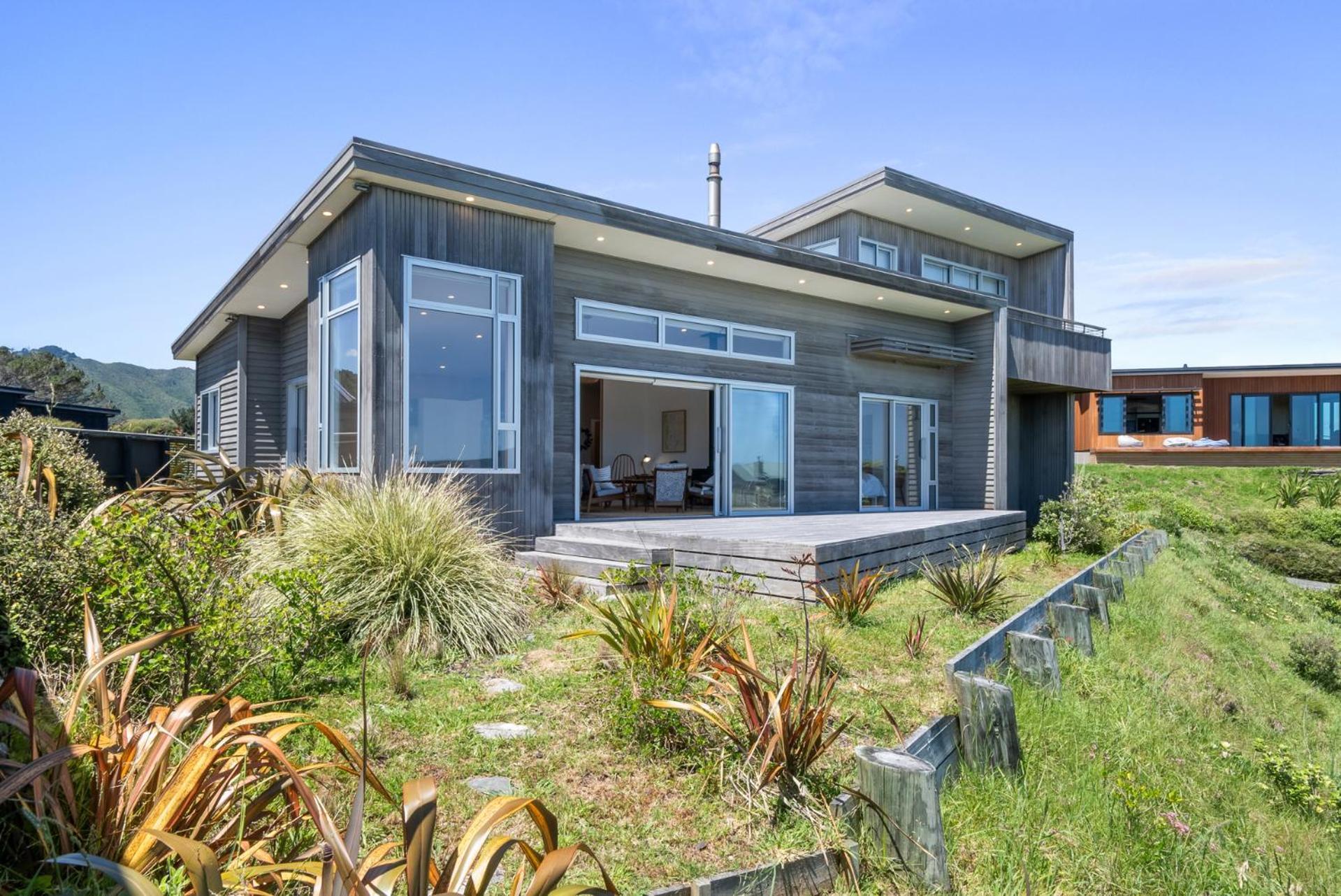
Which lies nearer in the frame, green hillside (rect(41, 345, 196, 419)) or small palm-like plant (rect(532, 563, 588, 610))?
small palm-like plant (rect(532, 563, 588, 610))

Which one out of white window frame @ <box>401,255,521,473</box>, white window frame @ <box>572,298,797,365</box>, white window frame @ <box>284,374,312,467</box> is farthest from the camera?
white window frame @ <box>284,374,312,467</box>

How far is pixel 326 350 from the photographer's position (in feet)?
24.5

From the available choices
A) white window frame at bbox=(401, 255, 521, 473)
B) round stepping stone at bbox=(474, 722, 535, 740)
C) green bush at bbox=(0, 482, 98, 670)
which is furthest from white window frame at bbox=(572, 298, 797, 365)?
green bush at bbox=(0, 482, 98, 670)

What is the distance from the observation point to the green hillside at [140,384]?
55469mm

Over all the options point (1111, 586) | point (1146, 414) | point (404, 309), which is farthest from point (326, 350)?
point (1146, 414)

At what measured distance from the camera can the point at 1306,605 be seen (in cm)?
1093

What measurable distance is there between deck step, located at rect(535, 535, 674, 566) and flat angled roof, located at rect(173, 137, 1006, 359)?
336cm

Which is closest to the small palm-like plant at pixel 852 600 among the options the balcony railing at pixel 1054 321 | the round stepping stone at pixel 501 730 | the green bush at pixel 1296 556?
the round stepping stone at pixel 501 730

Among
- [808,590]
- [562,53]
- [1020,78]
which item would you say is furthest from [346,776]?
[1020,78]

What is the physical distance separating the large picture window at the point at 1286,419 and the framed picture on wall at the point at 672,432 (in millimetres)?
21831

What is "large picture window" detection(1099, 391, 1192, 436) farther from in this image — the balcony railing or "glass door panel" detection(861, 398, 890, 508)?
"glass door panel" detection(861, 398, 890, 508)

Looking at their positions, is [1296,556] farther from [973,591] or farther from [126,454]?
[126,454]

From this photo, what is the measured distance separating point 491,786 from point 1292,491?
22.5 meters

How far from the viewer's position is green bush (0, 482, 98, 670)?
256 centimetres
